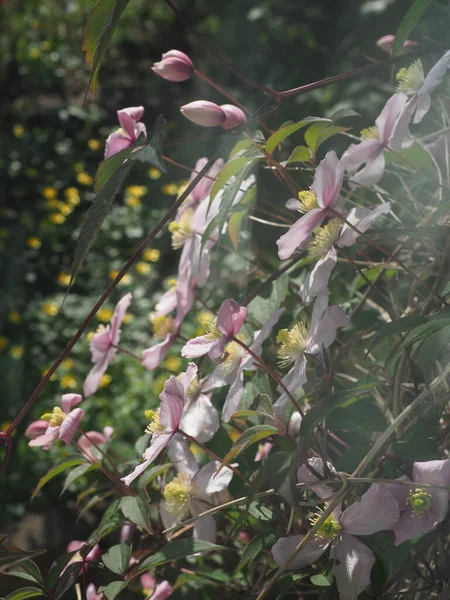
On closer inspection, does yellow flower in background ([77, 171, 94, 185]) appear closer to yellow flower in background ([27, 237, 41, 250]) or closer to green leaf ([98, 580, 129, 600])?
yellow flower in background ([27, 237, 41, 250])

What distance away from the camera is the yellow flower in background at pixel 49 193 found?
3035 millimetres

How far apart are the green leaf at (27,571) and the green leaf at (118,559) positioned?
5 centimetres

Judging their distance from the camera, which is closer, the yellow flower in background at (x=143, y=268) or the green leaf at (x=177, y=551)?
A: the green leaf at (x=177, y=551)

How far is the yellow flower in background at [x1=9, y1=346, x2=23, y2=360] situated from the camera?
7.85ft

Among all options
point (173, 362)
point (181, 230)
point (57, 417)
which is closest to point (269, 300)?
point (181, 230)

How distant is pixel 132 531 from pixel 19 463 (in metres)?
1.52

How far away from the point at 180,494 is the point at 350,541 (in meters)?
0.15

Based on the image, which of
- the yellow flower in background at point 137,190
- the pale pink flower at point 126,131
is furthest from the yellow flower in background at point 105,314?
the pale pink flower at point 126,131

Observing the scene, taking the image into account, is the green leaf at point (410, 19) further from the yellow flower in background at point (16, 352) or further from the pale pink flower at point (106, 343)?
the yellow flower in background at point (16, 352)

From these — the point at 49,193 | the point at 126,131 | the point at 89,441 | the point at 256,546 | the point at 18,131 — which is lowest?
the point at 49,193

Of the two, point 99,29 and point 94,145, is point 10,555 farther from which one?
point 94,145

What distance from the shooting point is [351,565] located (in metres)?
0.45

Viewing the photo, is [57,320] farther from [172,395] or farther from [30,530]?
[172,395]

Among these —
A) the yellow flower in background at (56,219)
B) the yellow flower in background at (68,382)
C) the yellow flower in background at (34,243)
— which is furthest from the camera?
the yellow flower in background at (56,219)
